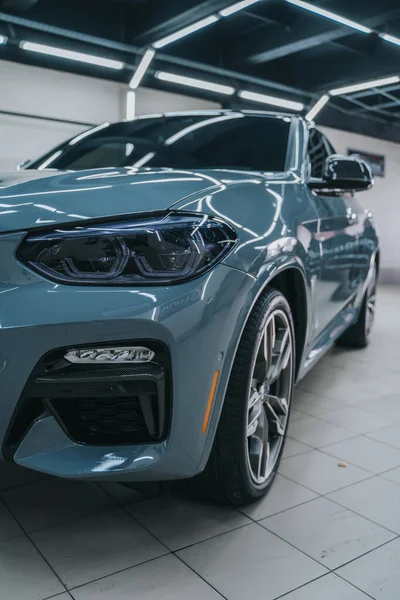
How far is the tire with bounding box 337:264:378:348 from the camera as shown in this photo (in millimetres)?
4125

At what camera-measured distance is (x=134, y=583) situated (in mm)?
1454

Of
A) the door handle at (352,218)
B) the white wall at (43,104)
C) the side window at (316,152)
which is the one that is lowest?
the door handle at (352,218)

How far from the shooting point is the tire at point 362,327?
412 cm

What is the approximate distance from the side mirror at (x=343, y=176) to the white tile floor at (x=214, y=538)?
1.09 meters

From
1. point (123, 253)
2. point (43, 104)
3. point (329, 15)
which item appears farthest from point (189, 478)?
point (43, 104)

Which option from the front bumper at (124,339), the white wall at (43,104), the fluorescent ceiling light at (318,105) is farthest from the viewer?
the fluorescent ceiling light at (318,105)

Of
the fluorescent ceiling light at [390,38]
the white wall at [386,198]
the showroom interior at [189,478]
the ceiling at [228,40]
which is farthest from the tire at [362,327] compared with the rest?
the white wall at [386,198]

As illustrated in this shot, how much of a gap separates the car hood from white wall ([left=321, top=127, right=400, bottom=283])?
12.7 meters

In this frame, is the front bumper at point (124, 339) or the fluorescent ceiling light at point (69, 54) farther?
the fluorescent ceiling light at point (69, 54)

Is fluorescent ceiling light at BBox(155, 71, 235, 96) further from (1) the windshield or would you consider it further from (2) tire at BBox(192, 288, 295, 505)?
(2) tire at BBox(192, 288, 295, 505)

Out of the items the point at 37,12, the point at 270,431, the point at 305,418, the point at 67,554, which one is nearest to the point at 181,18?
the point at 37,12

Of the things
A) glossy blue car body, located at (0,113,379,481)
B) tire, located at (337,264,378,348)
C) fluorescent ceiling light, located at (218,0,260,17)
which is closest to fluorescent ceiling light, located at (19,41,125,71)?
fluorescent ceiling light, located at (218,0,260,17)

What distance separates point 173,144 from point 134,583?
175 cm

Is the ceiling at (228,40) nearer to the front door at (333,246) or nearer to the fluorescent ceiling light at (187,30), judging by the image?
the fluorescent ceiling light at (187,30)
